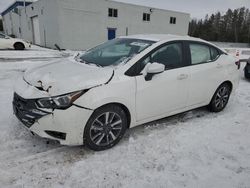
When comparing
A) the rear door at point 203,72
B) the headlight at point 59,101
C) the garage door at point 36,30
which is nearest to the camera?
the headlight at point 59,101

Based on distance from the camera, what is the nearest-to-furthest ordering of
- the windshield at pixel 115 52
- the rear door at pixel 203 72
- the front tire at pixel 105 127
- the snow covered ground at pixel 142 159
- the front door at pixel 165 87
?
the snow covered ground at pixel 142 159 → the front tire at pixel 105 127 → the front door at pixel 165 87 → the windshield at pixel 115 52 → the rear door at pixel 203 72

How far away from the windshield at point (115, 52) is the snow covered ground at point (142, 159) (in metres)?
1.21

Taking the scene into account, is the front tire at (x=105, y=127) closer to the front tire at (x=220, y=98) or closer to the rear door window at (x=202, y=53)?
the rear door window at (x=202, y=53)

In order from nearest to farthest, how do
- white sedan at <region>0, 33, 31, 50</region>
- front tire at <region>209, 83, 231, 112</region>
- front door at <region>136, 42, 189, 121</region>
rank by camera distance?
front door at <region>136, 42, 189, 121</region> < front tire at <region>209, 83, 231, 112</region> < white sedan at <region>0, 33, 31, 50</region>

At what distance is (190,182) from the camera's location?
8.28 ft

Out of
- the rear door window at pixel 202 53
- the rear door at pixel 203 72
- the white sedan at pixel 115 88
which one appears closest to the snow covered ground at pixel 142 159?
the white sedan at pixel 115 88

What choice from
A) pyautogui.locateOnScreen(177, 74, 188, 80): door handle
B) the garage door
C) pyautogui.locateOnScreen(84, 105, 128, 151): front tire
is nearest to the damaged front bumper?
pyautogui.locateOnScreen(84, 105, 128, 151): front tire

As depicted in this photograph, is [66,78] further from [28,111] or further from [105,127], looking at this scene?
[105,127]

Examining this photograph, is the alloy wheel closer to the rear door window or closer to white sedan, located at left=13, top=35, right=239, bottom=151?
white sedan, located at left=13, top=35, right=239, bottom=151

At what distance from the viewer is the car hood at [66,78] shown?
2.68 m

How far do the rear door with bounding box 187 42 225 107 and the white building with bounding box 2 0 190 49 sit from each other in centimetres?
1588

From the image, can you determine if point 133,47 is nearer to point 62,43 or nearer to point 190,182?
point 190,182

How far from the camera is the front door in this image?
321 cm

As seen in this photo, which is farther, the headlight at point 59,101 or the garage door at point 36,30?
the garage door at point 36,30
